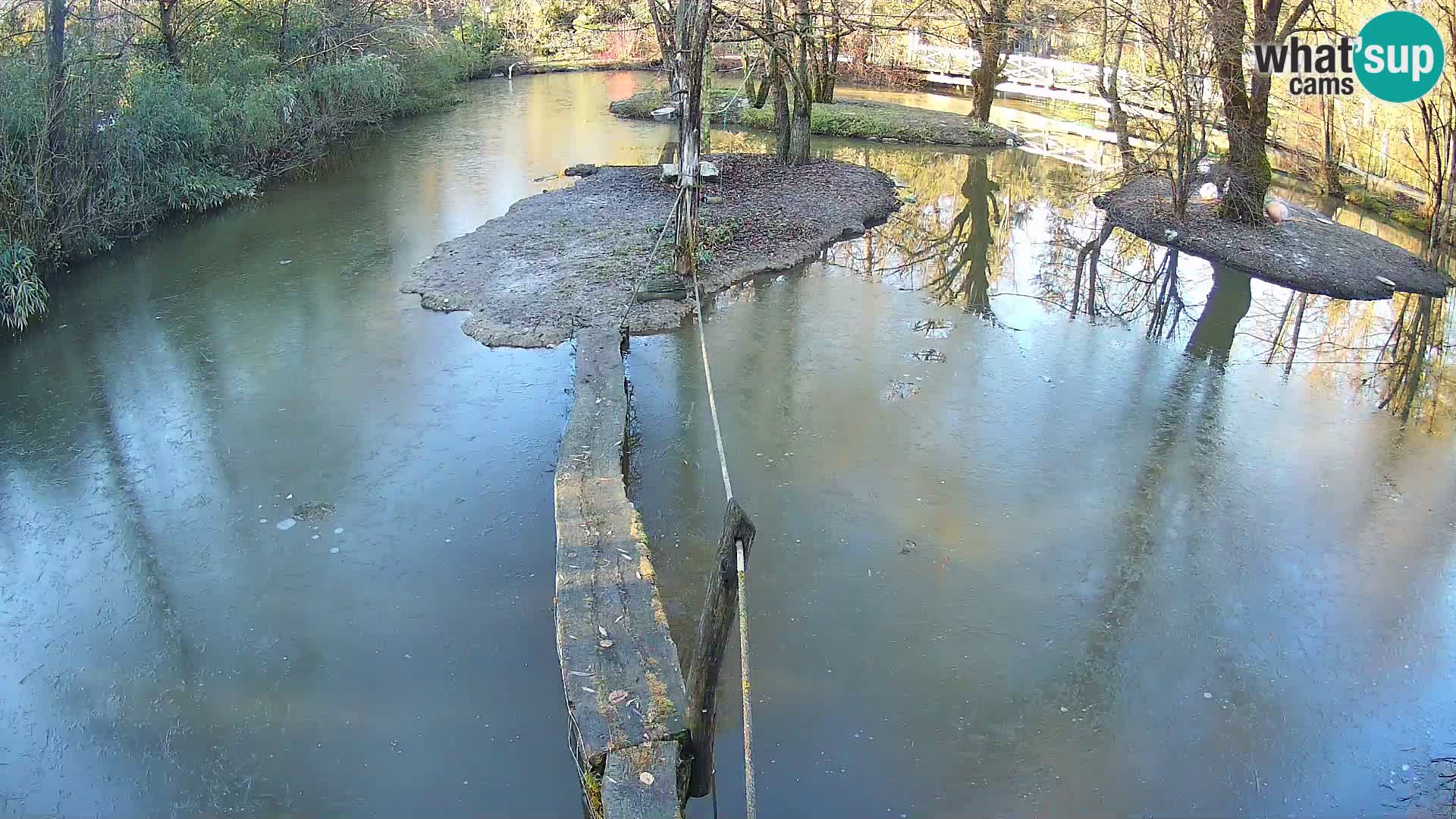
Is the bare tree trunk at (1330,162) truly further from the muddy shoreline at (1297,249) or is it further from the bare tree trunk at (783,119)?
the bare tree trunk at (783,119)

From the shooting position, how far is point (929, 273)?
1126 cm

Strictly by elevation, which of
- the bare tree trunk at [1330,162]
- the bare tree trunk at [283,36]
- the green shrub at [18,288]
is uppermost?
the bare tree trunk at [283,36]

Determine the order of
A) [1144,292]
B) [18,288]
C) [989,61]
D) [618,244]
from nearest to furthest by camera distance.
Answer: [18,288], [1144,292], [618,244], [989,61]

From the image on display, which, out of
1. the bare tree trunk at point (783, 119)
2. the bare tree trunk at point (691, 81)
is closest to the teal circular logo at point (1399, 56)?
the bare tree trunk at point (783, 119)

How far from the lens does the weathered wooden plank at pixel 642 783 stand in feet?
11.4

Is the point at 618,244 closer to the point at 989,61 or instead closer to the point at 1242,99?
the point at 1242,99

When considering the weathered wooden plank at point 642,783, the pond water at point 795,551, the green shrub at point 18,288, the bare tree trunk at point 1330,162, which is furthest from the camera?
the bare tree trunk at point 1330,162

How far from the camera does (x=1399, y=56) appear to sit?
1237cm

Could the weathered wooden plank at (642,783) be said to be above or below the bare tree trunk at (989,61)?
below

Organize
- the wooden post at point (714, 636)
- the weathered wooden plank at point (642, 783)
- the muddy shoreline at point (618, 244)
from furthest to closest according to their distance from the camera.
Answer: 1. the muddy shoreline at point (618, 244)
2. the wooden post at point (714, 636)
3. the weathered wooden plank at point (642, 783)

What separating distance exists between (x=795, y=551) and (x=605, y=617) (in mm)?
1693
